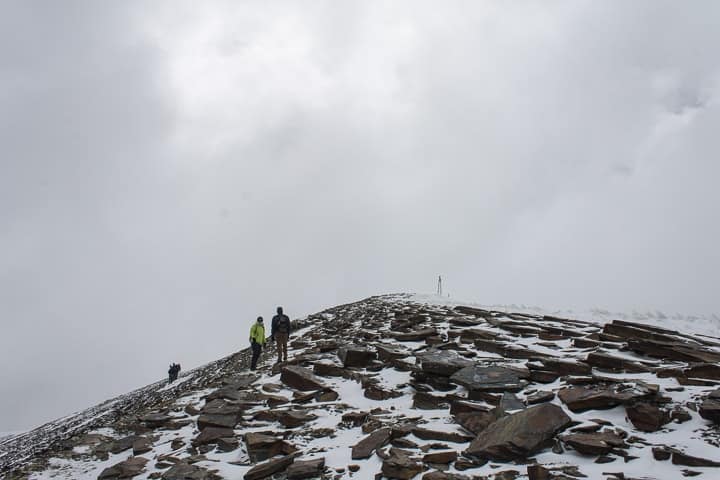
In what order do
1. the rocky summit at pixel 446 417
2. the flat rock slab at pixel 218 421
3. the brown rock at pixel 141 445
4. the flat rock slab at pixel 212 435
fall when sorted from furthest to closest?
the flat rock slab at pixel 218 421
the brown rock at pixel 141 445
the flat rock slab at pixel 212 435
the rocky summit at pixel 446 417

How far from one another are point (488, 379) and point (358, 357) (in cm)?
449

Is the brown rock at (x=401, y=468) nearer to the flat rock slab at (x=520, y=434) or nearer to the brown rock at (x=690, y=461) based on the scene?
the flat rock slab at (x=520, y=434)

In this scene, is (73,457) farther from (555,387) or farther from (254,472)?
(555,387)

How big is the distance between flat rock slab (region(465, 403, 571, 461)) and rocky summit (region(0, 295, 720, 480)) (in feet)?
0.08

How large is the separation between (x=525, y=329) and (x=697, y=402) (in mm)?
7354

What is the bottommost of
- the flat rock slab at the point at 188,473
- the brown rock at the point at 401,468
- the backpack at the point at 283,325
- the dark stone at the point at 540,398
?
the flat rock slab at the point at 188,473

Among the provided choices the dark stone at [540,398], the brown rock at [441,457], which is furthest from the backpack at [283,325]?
the brown rock at [441,457]

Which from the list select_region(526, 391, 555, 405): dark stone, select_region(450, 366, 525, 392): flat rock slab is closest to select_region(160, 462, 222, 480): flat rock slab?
select_region(450, 366, 525, 392): flat rock slab

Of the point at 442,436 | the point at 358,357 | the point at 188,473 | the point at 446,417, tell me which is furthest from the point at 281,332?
the point at 442,436

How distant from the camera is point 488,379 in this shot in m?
10.3

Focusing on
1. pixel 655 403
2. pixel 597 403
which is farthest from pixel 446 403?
→ pixel 655 403

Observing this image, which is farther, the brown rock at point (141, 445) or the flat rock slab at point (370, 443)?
the brown rock at point (141, 445)

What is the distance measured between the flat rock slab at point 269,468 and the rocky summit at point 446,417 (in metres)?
0.02

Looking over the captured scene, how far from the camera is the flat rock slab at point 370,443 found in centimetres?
798
